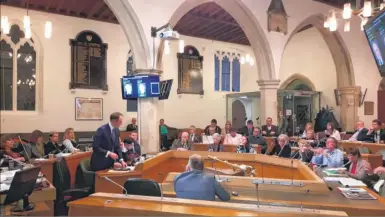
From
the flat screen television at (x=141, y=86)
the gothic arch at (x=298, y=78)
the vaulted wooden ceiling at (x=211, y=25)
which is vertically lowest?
the flat screen television at (x=141, y=86)

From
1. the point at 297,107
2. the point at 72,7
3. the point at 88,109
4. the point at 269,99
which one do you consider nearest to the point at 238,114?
the point at 297,107

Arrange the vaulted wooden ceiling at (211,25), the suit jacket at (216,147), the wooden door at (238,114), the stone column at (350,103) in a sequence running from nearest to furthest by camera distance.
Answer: the suit jacket at (216,147) < the vaulted wooden ceiling at (211,25) < the stone column at (350,103) < the wooden door at (238,114)

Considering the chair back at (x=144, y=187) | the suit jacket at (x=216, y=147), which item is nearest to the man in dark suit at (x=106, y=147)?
the chair back at (x=144, y=187)

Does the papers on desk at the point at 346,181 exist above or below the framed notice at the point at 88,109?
below

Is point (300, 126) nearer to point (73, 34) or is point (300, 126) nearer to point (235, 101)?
point (235, 101)

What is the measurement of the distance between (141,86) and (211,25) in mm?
6123

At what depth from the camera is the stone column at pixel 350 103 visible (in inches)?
476

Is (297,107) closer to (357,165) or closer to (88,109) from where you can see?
(88,109)

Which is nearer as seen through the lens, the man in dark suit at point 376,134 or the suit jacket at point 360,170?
the suit jacket at point 360,170

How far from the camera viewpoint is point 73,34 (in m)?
11.3

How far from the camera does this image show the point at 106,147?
4.84m

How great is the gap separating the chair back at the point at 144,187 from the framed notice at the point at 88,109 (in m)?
8.67

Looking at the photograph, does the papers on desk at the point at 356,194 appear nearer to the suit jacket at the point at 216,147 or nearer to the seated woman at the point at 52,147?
the suit jacket at the point at 216,147

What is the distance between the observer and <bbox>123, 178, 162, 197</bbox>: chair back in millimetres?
3117
